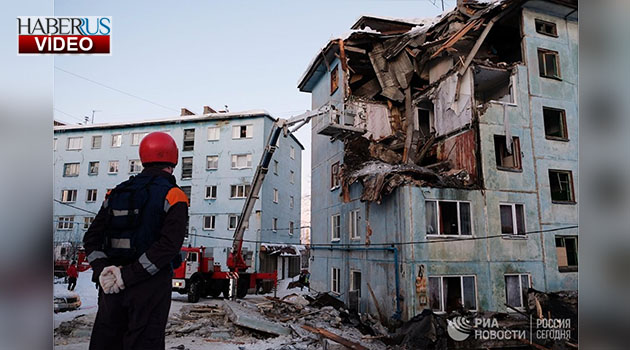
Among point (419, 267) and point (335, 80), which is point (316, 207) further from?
point (419, 267)

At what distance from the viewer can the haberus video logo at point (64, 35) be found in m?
2.66

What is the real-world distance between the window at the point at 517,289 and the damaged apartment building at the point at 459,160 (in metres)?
0.02

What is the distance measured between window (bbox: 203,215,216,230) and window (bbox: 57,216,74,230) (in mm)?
8096

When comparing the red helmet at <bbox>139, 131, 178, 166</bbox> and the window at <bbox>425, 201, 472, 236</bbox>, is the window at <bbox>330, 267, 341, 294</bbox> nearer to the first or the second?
the window at <bbox>425, 201, 472, 236</bbox>

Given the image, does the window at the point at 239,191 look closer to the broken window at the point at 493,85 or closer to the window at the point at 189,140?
the window at the point at 189,140

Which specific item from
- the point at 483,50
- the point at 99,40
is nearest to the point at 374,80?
the point at 483,50

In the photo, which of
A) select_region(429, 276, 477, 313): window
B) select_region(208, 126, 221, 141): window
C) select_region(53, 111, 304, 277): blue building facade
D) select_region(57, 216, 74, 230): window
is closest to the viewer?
select_region(57, 216, 74, 230): window

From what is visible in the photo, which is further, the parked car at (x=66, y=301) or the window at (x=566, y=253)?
the parked car at (x=66, y=301)

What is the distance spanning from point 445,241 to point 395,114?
17.0ft

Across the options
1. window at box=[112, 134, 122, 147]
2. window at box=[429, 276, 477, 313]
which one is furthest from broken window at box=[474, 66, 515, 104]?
window at box=[112, 134, 122, 147]

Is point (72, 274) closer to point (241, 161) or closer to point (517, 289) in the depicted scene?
point (241, 161)

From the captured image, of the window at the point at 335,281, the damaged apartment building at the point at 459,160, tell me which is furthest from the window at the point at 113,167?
the window at the point at 335,281

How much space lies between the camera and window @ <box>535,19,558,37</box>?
688 cm

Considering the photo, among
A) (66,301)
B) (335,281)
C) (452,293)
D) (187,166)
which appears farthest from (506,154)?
(66,301)
